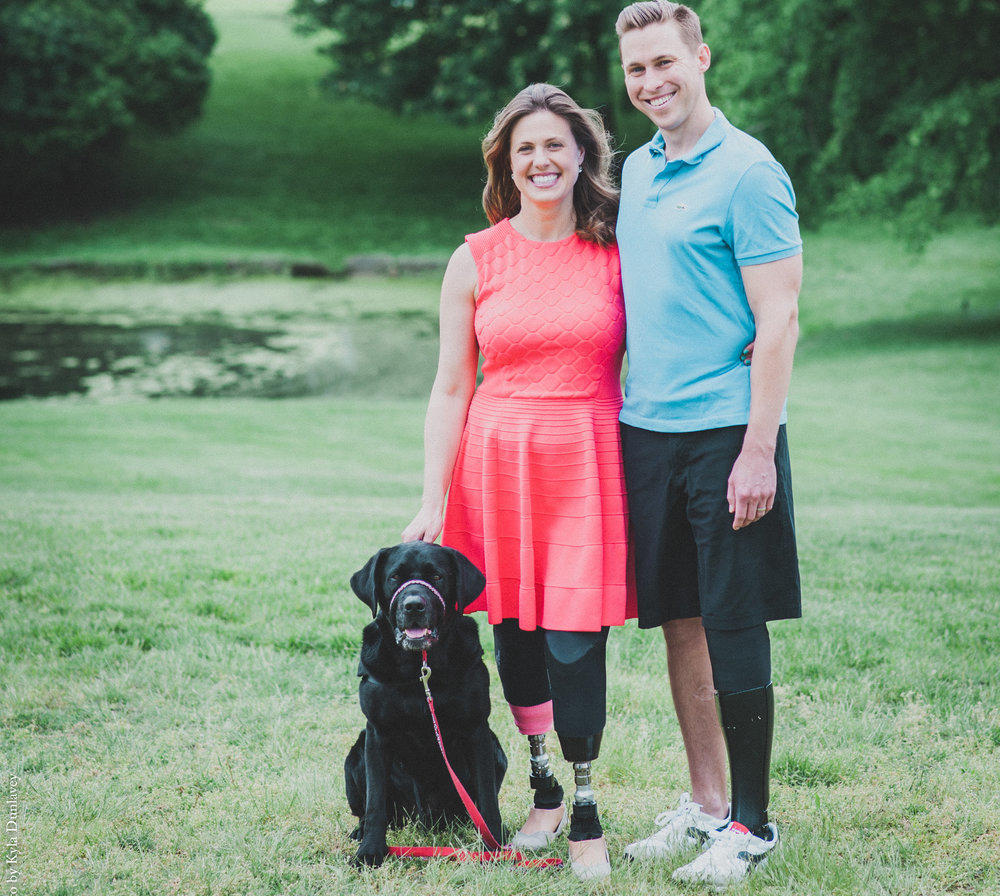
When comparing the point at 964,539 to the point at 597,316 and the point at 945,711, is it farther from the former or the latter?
the point at 597,316

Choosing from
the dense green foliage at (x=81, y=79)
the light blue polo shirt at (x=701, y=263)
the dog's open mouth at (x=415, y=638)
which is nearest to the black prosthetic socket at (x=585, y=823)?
the dog's open mouth at (x=415, y=638)

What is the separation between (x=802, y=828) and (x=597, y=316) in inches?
67.9

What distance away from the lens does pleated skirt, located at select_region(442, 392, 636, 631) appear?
2.89 metres

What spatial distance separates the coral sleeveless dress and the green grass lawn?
0.84 metres

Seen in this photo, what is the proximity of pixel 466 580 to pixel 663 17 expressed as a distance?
164cm

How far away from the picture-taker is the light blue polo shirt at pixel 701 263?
104 inches

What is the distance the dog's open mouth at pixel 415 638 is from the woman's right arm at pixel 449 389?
327mm

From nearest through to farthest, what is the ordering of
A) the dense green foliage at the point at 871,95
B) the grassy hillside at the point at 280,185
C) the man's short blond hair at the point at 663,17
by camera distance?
the man's short blond hair at the point at 663,17 → the dense green foliage at the point at 871,95 → the grassy hillside at the point at 280,185

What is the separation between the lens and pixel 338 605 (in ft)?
17.3

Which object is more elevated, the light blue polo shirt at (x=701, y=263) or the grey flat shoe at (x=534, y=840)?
the light blue polo shirt at (x=701, y=263)

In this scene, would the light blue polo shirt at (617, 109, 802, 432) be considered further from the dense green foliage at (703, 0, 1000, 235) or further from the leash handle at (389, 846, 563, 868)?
the dense green foliage at (703, 0, 1000, 235)

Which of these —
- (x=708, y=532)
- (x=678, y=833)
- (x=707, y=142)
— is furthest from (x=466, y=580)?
(x=707, y=142)

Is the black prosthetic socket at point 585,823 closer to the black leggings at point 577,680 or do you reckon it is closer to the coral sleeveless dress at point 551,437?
the black leggings at point 577,680

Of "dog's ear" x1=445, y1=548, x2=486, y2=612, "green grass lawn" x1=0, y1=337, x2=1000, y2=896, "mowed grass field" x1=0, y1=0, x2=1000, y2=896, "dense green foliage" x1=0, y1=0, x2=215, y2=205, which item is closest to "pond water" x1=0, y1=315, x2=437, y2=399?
"mowed grass field" x1=0, y1=0, x2=1000, y2=896
